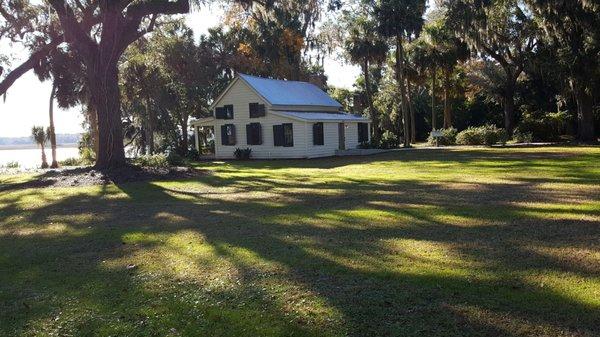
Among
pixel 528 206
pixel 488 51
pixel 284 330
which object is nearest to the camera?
pixel 284 330

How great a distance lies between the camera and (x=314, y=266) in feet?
19.0

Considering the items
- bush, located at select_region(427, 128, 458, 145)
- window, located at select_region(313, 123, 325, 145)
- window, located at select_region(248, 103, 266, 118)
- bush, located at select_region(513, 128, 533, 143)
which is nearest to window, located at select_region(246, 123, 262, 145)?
window, located at select_region(248, 103, 266, 118)

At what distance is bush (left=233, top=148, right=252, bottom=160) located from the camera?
97.7 ft

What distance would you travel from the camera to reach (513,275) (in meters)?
5.18

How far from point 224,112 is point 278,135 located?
4.48m

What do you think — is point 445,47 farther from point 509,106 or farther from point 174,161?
point 174,161

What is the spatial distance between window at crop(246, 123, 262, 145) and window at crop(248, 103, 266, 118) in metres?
0.53

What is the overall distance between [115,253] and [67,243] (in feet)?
4.24

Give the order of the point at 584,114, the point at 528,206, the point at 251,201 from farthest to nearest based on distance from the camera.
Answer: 1. the point at 584,114
2. the point at 251,201
3. the point at 528,206

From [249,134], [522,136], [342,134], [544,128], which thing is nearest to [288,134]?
[249,134]

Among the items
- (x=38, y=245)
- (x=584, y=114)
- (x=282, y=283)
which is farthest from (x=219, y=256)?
(x=584, y=114)

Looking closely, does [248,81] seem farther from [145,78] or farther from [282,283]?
[282,283]

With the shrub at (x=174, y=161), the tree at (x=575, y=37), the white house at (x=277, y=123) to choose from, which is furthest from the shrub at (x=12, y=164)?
the tree at (x=575, y=37)

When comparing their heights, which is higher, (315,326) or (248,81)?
(248,81)
